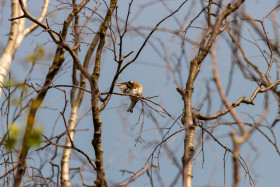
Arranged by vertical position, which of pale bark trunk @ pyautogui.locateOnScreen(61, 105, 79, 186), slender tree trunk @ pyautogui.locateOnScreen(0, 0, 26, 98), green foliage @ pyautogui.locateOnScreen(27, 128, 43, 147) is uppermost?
slender tree trunk @ pyautogui.locateOnScreen(0, 0, 26, 98)

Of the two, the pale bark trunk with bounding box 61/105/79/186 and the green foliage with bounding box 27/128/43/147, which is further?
the pale bark trunk with bounding box 61/105/79/186

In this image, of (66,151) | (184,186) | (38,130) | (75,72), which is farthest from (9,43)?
(184,186)

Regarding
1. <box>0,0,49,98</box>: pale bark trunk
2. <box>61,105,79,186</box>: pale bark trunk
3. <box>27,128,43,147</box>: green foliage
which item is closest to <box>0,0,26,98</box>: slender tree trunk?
<box>0,0,49,98</box>: pale bark trunk

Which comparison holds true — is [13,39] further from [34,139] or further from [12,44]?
[34,139]

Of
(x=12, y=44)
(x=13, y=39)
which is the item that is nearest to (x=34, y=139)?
(x=12, y=44)

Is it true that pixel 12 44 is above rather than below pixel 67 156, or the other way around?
above

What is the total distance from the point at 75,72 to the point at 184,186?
4032 millimetres

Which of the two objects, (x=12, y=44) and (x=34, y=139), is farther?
(x=12, y=44)

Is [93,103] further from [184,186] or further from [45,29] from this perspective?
[184,186]

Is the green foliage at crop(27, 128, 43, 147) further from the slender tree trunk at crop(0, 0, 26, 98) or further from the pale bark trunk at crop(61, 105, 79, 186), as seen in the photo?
the pale bark trunk at crop(61, 105, 79, 186)

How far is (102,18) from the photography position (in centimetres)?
270

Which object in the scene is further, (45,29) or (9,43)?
(9,43)

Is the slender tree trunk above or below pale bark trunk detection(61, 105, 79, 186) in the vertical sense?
above

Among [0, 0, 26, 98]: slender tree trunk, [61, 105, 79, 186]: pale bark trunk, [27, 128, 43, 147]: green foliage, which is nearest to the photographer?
[27, 128, 43, 147]: green foliage
